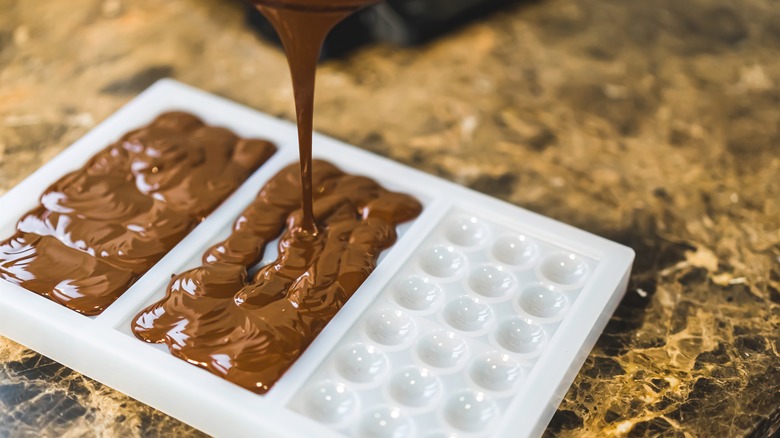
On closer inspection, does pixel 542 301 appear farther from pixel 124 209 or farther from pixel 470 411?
pixel 124 209

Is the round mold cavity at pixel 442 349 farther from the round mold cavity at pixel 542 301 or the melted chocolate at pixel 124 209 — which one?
the melted chocolate at pixel 124 209

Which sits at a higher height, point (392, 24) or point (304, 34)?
point (304, 34)

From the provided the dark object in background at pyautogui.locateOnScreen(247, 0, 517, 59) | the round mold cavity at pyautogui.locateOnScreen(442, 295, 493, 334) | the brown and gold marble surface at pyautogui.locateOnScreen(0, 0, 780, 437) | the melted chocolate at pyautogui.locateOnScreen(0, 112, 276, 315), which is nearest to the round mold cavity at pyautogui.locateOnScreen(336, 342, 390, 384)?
the round mold cavity at pyautogui.locateOnScreen(442, 295, 493, 334)

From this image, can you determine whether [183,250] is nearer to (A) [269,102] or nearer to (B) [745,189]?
(A) [269,102]

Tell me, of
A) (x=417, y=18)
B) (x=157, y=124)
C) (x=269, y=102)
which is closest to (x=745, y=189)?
(x=417, y=18)

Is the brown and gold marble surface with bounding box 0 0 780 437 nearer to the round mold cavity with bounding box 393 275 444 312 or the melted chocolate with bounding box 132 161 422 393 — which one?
the melted chocolate with bounding box 132 161 422 393

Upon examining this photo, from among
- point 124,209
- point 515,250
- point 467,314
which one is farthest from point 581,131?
point 124,209
